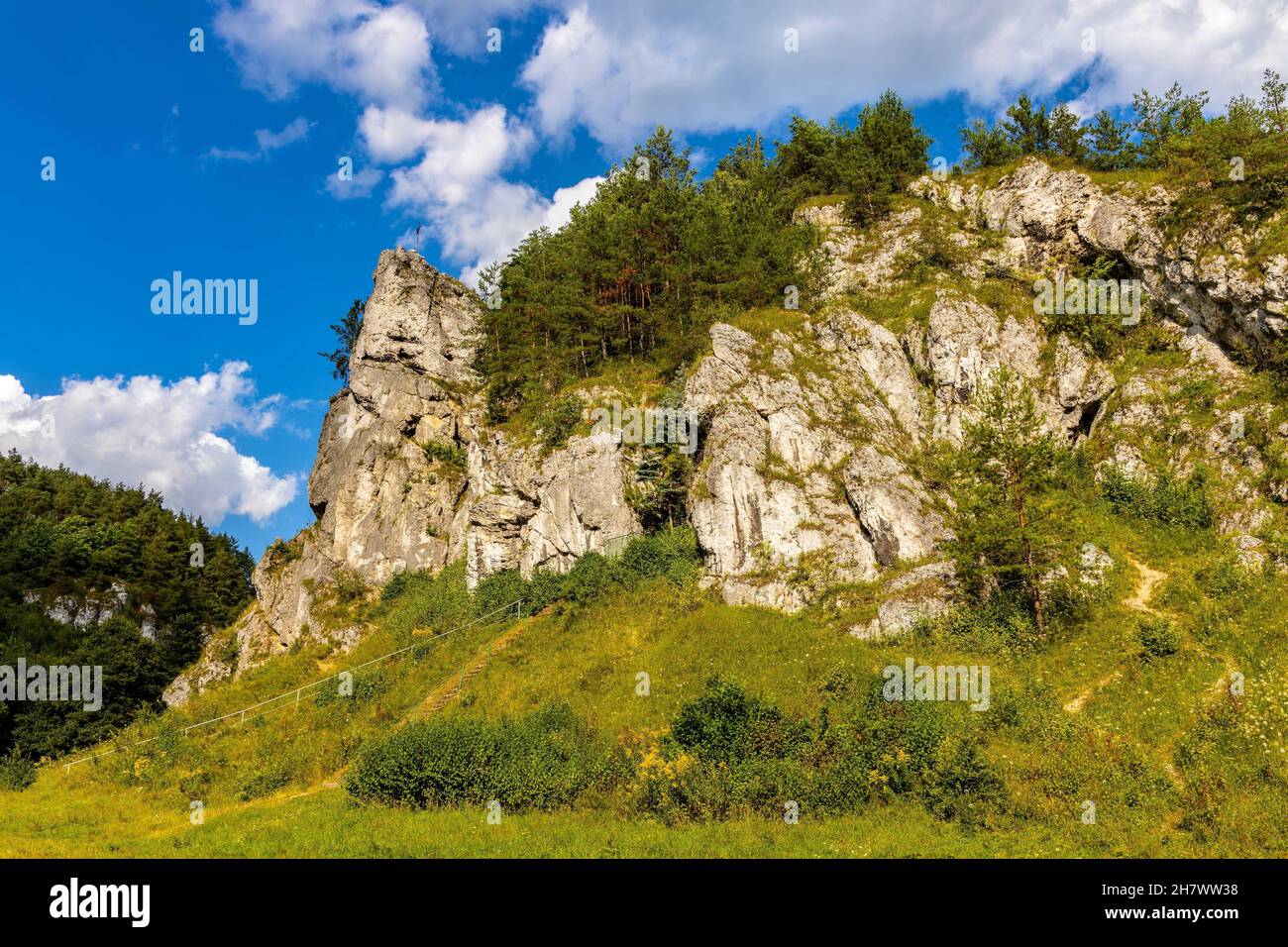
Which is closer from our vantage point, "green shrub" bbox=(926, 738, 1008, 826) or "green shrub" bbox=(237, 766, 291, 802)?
"green shrub" bbox=(926, 738, 1008, 826)

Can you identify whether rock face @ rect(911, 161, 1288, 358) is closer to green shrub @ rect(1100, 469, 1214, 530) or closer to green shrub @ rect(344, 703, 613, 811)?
green shrub @ rect(1100, 469, 1214, 530)

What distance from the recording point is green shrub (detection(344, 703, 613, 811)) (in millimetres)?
18891

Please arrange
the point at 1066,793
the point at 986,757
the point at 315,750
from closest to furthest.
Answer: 1. the point at 1066,793
2. the point at 986,757
3. the point at 315,750

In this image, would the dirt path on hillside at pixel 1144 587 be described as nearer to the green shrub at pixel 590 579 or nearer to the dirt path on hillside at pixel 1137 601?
the dirt path on hillside at pixel 1137 601

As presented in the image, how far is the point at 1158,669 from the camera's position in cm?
2017

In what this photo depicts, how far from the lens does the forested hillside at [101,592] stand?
36.8m

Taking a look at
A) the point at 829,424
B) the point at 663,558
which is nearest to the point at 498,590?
the point at 663,558

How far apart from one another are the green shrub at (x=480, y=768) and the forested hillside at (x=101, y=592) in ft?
91.8

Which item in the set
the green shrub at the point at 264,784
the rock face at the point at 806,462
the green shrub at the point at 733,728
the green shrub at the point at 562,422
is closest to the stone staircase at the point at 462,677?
the green shrub at the point at 264,784

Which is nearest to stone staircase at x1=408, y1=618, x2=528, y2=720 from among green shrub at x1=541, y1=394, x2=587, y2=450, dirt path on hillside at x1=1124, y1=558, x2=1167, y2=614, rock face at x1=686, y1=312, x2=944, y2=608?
rock face at x1=686, y1=312, x2=944, y2=608

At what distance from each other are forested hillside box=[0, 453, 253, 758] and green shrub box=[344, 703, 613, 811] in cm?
2799
